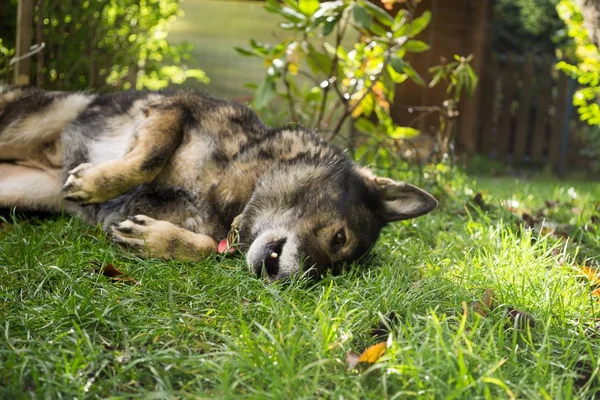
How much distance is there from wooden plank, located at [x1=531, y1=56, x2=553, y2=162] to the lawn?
12043 mm

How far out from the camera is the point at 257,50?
618cm

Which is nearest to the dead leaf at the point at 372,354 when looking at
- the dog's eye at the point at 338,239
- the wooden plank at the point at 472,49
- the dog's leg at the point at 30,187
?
the dog's eye at the point at 338,239

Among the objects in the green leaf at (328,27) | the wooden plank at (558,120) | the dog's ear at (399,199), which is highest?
the green leaf at (328,27)

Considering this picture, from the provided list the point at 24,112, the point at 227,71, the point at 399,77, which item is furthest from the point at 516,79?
the point at 24,112

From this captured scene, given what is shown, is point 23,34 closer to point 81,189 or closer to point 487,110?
point 81,189

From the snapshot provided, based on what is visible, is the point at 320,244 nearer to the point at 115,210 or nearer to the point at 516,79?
the point at 115,210

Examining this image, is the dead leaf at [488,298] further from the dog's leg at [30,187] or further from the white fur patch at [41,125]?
the white fur patch at [41,125]

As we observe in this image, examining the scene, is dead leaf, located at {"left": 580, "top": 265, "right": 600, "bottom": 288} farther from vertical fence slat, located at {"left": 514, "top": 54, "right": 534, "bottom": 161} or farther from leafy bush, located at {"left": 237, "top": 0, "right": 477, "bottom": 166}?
vertical fence slat, located at {"left": 514, "top": 54, "right": 534, "bottom": 161}

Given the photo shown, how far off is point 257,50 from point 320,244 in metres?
3.34

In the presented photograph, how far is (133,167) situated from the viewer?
3.68 meters

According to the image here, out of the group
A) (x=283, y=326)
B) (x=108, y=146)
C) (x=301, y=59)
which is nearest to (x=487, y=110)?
(x=301, y=59)

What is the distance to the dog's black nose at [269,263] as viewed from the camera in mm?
3212

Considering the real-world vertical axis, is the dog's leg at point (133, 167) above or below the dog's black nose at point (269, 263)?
above

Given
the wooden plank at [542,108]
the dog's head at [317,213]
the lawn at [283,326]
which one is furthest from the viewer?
the wooden plank at [542,108]
